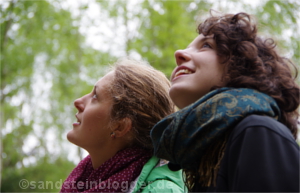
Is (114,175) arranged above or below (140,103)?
below

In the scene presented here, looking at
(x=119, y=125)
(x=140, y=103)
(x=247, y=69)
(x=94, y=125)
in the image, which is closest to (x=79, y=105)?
(x=94, y=125)

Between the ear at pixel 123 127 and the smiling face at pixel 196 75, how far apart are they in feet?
2.31

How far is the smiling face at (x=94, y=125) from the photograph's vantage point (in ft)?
7.53

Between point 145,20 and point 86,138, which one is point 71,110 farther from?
point 86,138

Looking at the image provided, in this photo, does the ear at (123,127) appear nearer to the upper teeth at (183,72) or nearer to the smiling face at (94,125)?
the smiling face at (94,125)

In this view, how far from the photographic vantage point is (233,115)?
1296 millimetres

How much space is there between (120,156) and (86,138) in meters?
0.25

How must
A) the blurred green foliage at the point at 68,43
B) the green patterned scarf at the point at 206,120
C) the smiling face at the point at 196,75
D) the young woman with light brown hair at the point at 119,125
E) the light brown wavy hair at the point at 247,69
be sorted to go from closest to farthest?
the green patterned scarf at the point at 206,120 < the light brown wavy hair at the point at 247,69 < the smiling face at the point at 196,75 < the young woman with light brown hair at the point at 119,125 < the blurred green foliage at the point at 68,43

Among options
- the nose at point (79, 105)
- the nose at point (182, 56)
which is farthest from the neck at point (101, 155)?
the nose at point (182, 56)

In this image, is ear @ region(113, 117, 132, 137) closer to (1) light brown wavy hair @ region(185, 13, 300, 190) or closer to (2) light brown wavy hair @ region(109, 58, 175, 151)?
(2) light brown wavy hair @ region(109, 58, 175, 151)

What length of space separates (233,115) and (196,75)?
15.1 inches

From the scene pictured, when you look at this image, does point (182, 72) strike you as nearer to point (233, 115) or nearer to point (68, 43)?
point (233, 115)

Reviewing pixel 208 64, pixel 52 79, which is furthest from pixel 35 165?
pixel 208 64

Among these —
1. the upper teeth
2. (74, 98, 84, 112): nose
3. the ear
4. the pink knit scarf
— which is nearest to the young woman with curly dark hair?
the upper teeth
